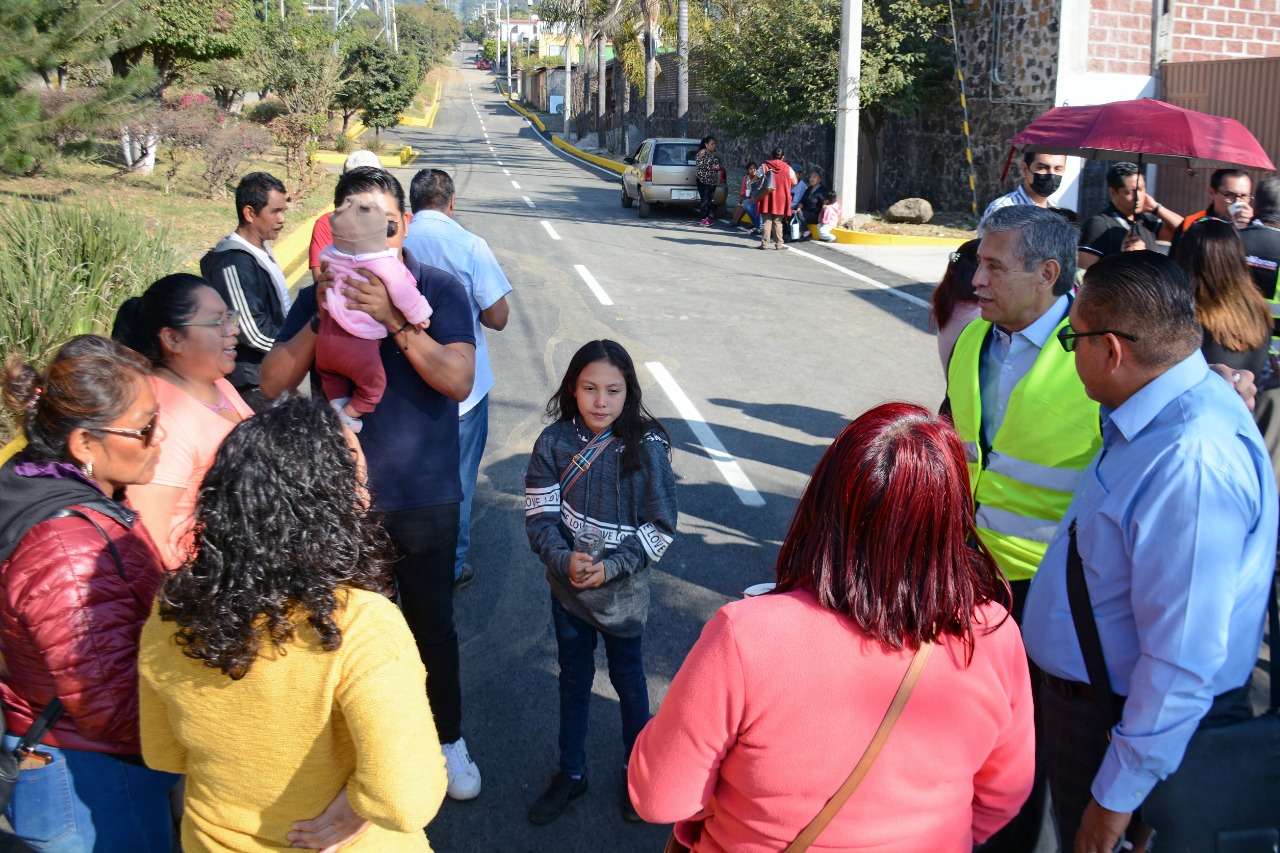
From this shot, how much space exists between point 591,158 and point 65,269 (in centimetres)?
3201

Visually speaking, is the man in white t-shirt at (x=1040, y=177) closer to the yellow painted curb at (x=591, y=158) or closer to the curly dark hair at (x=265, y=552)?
the curly dark hair at (x=265, y=552)

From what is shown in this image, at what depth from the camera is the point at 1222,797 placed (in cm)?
215

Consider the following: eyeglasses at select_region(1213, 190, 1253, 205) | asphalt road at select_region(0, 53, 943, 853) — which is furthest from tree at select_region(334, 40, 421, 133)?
eyeglasses at select_region(1213, 190, 1253, 205)

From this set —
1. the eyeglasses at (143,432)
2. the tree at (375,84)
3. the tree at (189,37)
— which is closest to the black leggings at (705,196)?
the tree at (189,37)

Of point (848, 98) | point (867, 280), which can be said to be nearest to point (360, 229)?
point (867, 280)

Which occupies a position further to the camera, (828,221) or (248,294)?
(828,221)

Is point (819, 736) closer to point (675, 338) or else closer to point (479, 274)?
point (479, 274)

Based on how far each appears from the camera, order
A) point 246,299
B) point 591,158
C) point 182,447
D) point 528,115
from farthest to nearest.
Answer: point 528,115 < point 591,158 < point 246,299 < point 182,447

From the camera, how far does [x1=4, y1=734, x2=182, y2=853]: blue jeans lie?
224 centimetres

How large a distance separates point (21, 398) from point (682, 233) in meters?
16.6

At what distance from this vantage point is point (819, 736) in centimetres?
165

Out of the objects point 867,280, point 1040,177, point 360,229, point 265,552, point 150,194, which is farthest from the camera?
point 150,194

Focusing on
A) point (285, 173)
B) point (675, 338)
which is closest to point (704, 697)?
point (675, 338)

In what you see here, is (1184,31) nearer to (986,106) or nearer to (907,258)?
(986,106)
